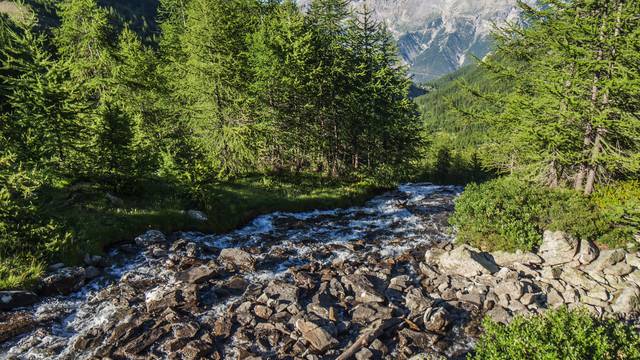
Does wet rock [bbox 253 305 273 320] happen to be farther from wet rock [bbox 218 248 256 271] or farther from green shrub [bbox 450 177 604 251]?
green shrub [bbox 450 177 604 251]

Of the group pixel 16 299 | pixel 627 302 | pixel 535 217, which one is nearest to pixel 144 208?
pixel 16 299

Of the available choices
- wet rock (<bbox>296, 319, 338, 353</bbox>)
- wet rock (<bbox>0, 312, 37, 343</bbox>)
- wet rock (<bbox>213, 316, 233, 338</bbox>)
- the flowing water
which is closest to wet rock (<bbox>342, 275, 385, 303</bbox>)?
the flowing water

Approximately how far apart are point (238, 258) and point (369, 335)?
735cm

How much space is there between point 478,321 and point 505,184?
Result: 1005 centimetres

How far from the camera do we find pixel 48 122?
16.3m

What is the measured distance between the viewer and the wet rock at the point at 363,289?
12039 mm

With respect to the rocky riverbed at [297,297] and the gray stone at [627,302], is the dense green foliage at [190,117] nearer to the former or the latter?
the rocky riverbed at [297,297]

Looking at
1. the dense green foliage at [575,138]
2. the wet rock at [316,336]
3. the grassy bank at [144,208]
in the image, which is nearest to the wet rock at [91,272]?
the grassy bank at [144,208]

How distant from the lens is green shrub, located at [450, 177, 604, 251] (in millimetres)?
14461

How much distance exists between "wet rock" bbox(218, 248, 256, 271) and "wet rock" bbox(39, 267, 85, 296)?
5.26m

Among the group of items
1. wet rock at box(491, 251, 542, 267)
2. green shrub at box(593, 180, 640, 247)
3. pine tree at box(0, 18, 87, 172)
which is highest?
pine tree at box(0, 18, 87, 172)

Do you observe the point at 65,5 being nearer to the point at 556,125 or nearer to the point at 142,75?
the point at 142,75

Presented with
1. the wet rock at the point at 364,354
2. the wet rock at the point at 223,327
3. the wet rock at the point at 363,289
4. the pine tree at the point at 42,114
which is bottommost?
the wet rock at the point at 364,354

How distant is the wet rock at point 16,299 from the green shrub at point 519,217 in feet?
58.1
